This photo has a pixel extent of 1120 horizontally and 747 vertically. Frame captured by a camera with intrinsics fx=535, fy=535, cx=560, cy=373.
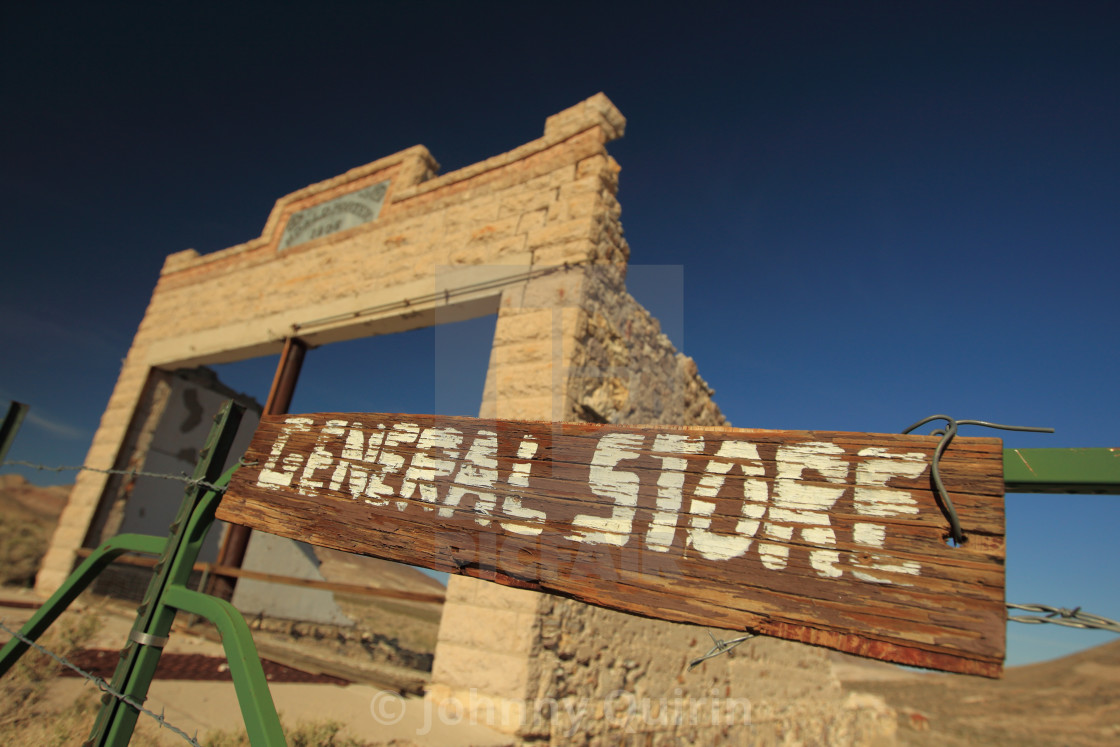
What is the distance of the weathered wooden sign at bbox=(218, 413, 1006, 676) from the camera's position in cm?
75

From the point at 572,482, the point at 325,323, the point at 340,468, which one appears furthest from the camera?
the point at 325,323

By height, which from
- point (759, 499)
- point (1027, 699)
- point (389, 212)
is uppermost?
point (389, 212)

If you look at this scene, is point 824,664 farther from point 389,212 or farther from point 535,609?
point 389,212

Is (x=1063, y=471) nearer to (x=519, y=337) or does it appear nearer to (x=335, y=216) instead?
(x=519, y=337)

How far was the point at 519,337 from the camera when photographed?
3.67 m

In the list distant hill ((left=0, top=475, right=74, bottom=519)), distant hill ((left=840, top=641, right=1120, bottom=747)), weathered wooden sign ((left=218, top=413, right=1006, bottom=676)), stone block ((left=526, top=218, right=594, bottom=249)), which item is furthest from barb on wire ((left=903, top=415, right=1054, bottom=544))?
distant hill ((left=0, top=475, right=74, bottom=519))

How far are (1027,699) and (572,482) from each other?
2507 cm

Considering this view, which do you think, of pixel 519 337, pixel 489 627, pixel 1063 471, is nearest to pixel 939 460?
pixel 1063 471

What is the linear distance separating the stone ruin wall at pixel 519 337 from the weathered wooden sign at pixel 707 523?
6.51 feet

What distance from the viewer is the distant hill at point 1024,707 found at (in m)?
12.5

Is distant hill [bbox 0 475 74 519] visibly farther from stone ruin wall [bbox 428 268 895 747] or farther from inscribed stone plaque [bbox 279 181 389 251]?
stone ruin wall [bbox 428 268 895 747]

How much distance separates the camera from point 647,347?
455 centimetres

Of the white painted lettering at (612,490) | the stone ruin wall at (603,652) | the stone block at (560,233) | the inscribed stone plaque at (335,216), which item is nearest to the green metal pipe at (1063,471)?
the white painted lettering at (612,490)

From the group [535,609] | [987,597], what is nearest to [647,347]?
[535,609]
